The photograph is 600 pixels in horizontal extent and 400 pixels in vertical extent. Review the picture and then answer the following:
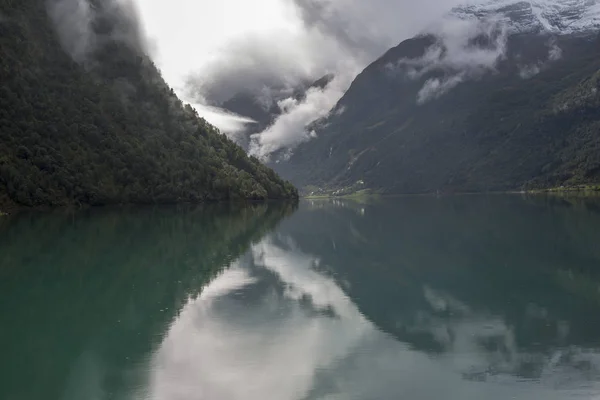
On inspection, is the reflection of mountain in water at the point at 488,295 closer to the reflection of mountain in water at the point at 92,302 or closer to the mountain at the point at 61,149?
the reflection of mountain in water at the point at 92,302

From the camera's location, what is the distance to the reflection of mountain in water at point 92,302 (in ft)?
70.9

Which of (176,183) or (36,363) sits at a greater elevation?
(176,183)

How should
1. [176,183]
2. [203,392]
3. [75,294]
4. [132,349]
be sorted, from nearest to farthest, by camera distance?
1. [203,392]
2. [132,349]
3. [75,294]
4. [176,183]

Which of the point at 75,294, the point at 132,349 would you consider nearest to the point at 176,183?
the point at 75,294

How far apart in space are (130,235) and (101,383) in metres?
59.7

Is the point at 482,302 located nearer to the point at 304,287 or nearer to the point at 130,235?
the point at 304,287

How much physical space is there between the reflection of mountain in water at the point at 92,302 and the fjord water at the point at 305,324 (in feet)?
0.38

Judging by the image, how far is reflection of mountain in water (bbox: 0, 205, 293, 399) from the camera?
2162cm

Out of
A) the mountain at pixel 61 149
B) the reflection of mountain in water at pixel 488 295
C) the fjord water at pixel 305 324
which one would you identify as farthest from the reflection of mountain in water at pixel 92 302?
the mountain at pixel 61 149

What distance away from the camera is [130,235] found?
78.4m

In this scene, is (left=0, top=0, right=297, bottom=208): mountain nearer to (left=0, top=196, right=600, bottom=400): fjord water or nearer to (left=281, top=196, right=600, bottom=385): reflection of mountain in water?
(left=0, top=196, right=600, bottom=400): fjord water

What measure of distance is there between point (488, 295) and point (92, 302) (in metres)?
23.2

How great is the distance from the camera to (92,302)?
35.0 m

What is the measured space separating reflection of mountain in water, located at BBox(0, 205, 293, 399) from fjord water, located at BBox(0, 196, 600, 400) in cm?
12
